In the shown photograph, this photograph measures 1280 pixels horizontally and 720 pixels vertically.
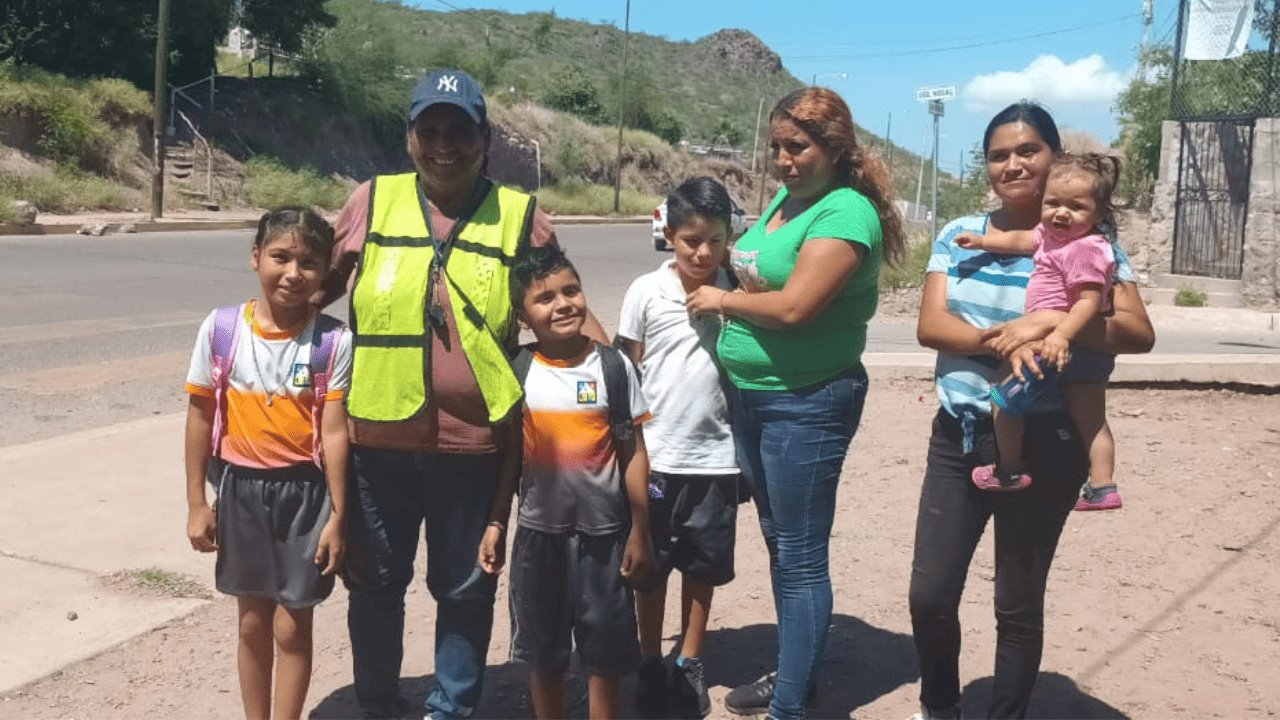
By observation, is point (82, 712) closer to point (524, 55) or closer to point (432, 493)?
point (432, 493)

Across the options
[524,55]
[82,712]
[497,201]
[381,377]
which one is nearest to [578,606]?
[381,377]

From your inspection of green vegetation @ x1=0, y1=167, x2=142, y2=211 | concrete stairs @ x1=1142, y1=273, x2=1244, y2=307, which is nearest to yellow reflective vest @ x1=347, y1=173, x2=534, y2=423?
concrete stairs @ x1=1142, y1=273, x2=1244, y2=307

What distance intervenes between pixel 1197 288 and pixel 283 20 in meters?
27.5

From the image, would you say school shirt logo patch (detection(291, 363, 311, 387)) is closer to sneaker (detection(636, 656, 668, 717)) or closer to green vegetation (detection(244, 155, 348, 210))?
sneaker (detection(636, 656, 668, 717))

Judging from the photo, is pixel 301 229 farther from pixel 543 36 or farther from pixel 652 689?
pixel 543 36

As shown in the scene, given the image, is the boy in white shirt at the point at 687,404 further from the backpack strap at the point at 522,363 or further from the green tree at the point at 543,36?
the green tree at the point at 543,36

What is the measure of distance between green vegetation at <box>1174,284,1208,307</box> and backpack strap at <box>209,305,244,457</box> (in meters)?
14.4

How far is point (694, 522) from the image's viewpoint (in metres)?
3.62

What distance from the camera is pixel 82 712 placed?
143 inches

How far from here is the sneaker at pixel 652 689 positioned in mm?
3713

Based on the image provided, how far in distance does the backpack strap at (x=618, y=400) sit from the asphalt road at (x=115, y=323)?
4975 millimetres

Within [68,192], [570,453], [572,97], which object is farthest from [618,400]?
[572,97]

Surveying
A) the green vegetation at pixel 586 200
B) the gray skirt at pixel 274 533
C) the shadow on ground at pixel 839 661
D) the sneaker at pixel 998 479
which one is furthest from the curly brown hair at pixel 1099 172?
the green vegetation at pixel 586 200

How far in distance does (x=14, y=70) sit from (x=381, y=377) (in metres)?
28.7
